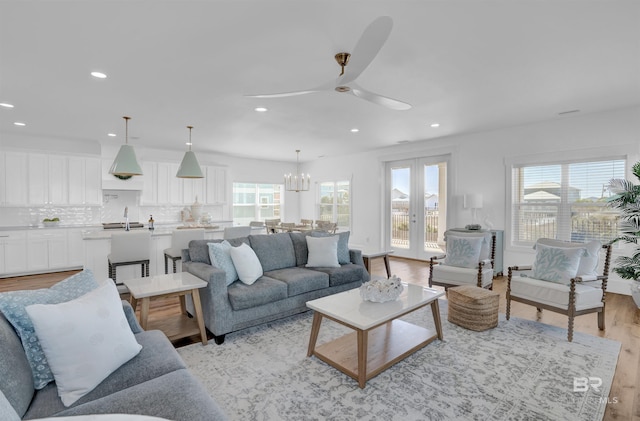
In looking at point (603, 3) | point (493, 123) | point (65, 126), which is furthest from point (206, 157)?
point (603, 3)

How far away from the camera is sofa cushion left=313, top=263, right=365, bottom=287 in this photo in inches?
144

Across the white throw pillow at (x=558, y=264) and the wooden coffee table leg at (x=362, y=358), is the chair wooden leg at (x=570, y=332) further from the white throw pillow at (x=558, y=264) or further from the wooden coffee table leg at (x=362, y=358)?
the wooden coffee table leg at (x=362, y=358)

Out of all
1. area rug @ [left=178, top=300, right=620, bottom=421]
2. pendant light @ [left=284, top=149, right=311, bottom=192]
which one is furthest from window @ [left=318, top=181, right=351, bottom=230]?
area rug @ [left=178, top=300, right=620, bottom=421]

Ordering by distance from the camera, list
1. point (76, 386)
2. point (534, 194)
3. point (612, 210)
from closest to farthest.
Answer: point (76, 386)
point (612, 210)
point (534, 194)

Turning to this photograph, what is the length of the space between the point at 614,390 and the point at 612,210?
3.28 metres

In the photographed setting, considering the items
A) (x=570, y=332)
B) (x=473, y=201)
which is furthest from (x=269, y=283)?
(x=473, y=201)

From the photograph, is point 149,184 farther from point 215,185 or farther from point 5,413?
point 5,413

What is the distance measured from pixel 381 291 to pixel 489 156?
4172 mm

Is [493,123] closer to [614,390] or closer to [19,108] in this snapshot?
[614,390]

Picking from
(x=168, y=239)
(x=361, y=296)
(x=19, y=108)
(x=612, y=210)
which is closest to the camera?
(x=361, y=296)

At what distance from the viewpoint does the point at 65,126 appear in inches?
200

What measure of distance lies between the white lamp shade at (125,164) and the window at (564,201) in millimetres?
6019

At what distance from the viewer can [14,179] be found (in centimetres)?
566

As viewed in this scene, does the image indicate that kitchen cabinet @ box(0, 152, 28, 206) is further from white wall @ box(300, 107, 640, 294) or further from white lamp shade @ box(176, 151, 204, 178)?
white wall @ box(300, 107, 640, 294)
